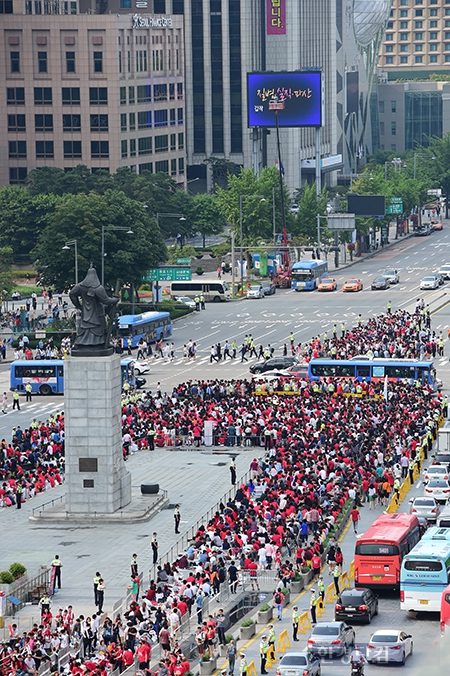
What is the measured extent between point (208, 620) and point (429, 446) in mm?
30586

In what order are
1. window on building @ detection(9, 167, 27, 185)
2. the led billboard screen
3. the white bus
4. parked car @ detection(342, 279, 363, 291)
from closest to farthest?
the white bus < parked car @ detection(342, 279, 363, 291) < the led billboard screen < window on building @ detection(9, 167, 27, 185)

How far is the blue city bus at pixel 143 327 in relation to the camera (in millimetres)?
119000

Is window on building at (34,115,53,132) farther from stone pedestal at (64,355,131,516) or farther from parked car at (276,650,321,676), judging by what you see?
parked car at (276,650,321,676)

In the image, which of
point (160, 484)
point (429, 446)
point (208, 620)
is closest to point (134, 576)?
point (208, 620)

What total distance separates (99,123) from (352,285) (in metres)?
54.2

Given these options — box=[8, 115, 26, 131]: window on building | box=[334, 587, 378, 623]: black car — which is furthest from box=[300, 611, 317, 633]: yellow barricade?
box=[8, 115, 26, 131]: window on building

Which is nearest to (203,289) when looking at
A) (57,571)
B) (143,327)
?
(143,327)

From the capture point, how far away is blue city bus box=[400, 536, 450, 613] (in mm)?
49344

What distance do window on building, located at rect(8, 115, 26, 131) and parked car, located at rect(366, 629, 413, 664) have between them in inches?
6135

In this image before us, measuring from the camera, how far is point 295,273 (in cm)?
15588

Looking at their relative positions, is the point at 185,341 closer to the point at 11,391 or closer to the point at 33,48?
the point at 11,391

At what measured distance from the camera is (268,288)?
153 m

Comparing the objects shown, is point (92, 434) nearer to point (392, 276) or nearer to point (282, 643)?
point (282, 643)

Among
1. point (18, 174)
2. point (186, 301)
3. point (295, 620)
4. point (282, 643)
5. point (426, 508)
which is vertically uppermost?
point (18, 174)
